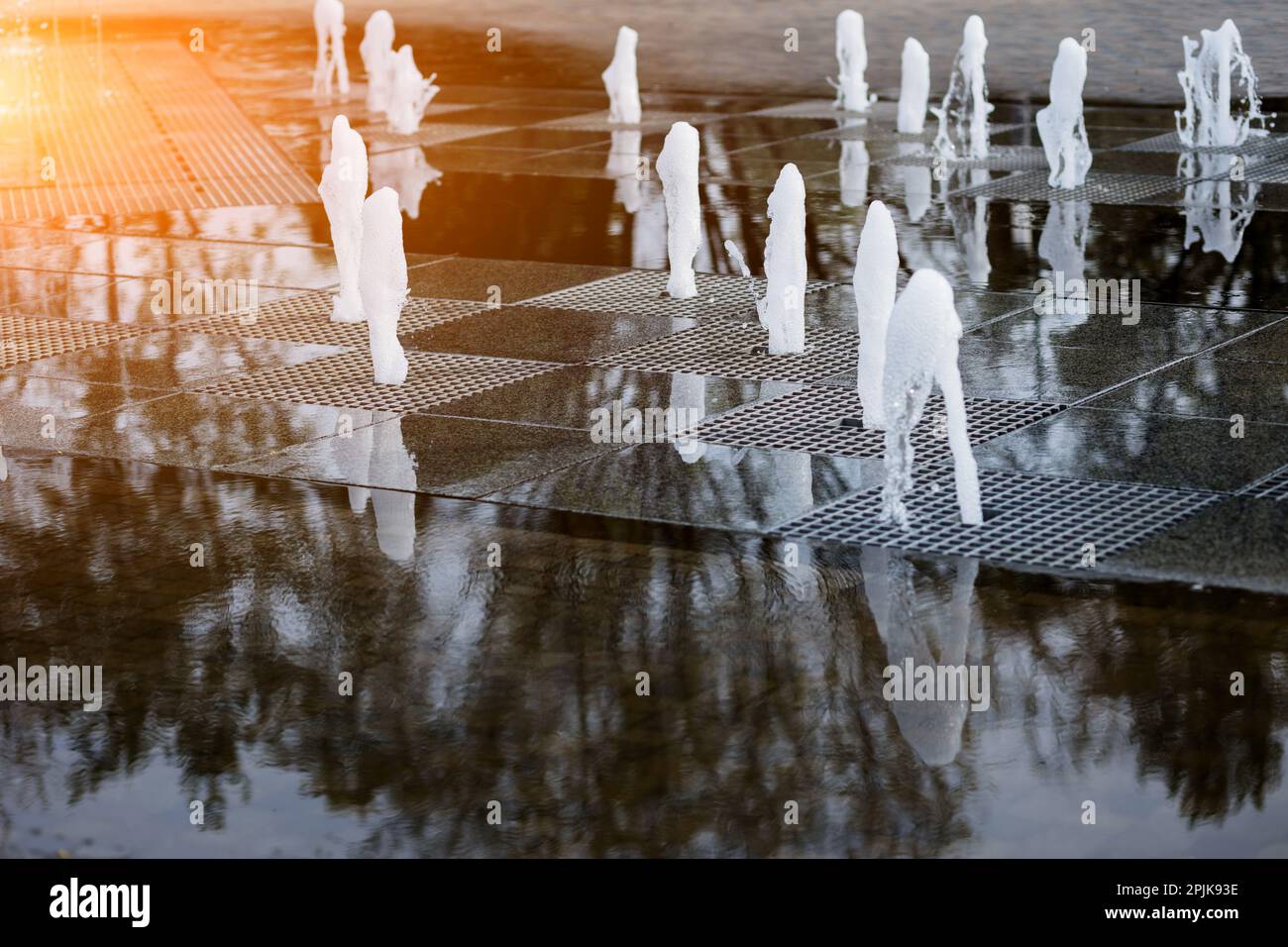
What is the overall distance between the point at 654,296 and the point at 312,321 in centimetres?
228

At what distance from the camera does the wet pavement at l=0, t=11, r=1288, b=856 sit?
19.3 ft

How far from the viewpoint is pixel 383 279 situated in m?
10.6

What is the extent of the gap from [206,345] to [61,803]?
6.18 metres

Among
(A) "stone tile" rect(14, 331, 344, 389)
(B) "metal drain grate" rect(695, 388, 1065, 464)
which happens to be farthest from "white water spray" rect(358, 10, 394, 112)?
(B) "metal drain grate" rect(695, 388, 1065, 464)

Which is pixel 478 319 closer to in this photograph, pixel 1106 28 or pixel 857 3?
pixel 1106 28

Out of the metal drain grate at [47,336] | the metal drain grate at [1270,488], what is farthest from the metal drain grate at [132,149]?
the metal drain grate at [1270,488]

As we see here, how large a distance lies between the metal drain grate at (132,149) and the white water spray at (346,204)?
4.84m

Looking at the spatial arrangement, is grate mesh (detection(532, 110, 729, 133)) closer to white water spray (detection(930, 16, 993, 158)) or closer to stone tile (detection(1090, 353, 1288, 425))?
white water spray (detection(930, 16, 993, 158))

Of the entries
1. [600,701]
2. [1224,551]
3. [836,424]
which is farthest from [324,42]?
[600,701]

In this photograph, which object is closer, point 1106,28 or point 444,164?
point 444,164

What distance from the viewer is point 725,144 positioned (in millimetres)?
19359

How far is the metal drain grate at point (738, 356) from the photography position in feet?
35.4
